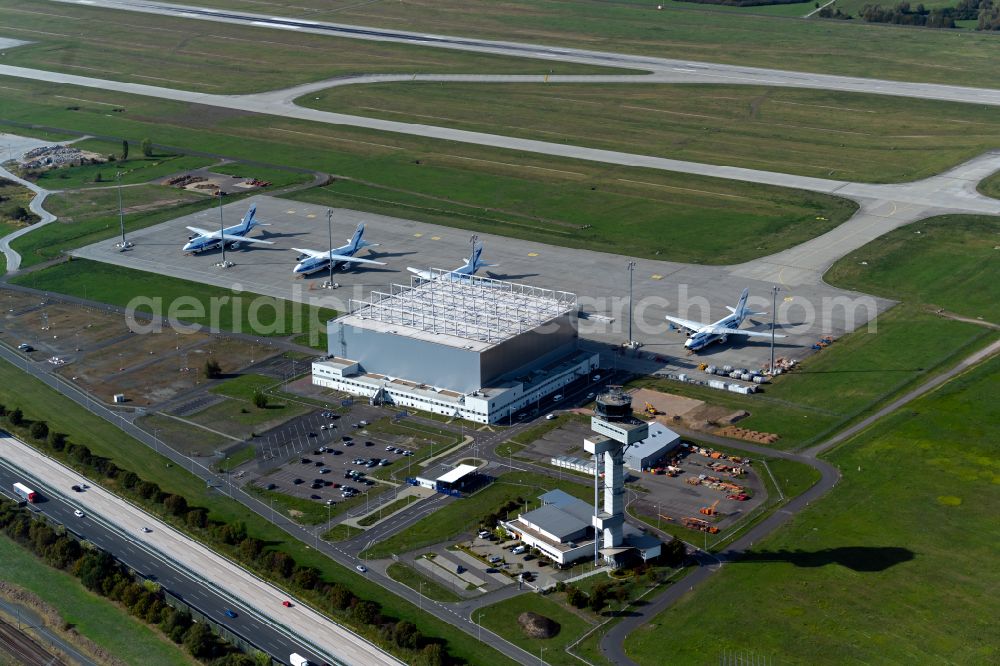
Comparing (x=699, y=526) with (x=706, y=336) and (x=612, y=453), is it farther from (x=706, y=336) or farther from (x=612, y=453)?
(x=706, y=336)

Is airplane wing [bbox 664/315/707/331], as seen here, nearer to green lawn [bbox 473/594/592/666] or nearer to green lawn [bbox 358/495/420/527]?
green lawn [bbox 358/495/420/527]

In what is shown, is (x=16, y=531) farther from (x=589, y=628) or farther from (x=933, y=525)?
(x=933, y=525)

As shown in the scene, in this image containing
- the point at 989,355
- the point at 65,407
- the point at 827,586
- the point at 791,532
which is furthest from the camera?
the point at 989,355

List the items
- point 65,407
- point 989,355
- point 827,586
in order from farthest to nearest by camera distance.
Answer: point 989,355 < point 65,407 < point 827,586

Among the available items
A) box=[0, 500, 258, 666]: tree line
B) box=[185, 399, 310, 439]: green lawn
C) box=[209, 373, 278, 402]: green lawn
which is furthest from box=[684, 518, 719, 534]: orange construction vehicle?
box=[209, 373, 278, 402]: green lawn

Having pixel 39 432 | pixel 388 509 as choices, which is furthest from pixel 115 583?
pixel 39 432

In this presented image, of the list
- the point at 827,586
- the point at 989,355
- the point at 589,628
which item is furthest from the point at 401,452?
the point at 989,355
